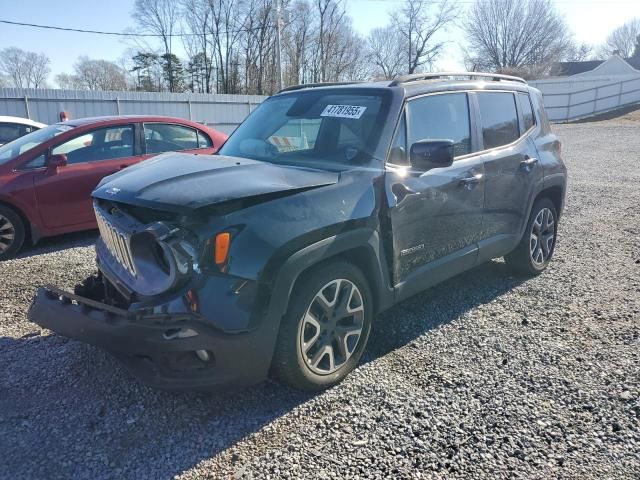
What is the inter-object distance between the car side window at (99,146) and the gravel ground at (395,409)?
7.75ft

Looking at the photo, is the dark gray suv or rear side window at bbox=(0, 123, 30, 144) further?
rear side window at bbox=(0, 123, 30, 144)

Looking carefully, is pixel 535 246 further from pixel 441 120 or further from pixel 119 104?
pixel 119 104

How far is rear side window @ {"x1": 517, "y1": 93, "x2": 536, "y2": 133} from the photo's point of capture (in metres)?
4.87

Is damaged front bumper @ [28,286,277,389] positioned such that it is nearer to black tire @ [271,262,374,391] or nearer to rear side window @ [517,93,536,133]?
black tire @ [271,262,374,391]

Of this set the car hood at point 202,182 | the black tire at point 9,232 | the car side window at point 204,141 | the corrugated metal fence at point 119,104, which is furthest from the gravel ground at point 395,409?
the corrugated metal fence at point 119,104

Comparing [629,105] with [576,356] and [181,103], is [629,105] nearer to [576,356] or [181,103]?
[181,103]

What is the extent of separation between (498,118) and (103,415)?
385 centimetres

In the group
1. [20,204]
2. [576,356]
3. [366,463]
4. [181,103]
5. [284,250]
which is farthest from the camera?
[181,103]

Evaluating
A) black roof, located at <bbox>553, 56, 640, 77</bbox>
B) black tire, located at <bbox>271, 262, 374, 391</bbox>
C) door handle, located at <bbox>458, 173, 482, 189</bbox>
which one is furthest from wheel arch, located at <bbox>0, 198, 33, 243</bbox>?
black roof, located at <bbox>553, 56, 640, 77</bbox>

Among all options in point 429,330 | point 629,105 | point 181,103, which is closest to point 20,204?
point 429,330

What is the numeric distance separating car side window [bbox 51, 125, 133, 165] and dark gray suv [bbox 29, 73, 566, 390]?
113 inches

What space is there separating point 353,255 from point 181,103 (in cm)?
1901

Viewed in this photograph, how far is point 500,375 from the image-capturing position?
3.28 m

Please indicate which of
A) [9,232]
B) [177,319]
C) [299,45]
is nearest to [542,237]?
[177,319]
